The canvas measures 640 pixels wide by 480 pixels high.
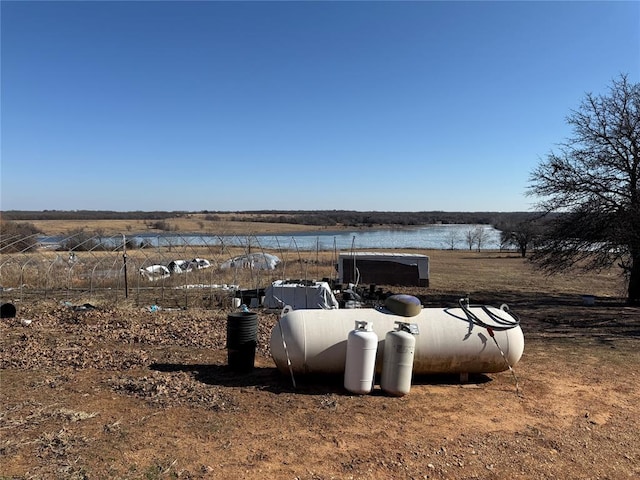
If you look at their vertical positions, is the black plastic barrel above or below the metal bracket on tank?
below

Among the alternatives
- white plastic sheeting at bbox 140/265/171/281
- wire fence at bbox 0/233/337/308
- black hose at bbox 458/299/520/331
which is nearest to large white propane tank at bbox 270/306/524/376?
black hose at bbox 458/299/520/331

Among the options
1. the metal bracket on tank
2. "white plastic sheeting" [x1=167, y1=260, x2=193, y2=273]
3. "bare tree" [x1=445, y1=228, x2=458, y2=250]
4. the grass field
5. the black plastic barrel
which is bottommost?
"bare tree" [x1=445, y1=228, x2=458, y2=250]

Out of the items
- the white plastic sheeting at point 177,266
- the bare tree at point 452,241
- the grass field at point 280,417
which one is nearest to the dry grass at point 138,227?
the white plastic sheeting at point 177,266

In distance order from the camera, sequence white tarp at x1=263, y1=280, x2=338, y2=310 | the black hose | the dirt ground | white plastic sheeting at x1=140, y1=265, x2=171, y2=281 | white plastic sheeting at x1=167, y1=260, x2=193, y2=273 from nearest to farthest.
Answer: the dirt ground, the black hose, white tarp at x1=263, y1=280, x2=338, y2=310, white plastic sheeting at x1=140, y1=265, x2=171, y2=281, white plastic sheeting at x1=167, y1=260, x2=193, y2=273

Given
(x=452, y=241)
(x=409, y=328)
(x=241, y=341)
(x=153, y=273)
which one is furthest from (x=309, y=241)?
(x=409, y=328)

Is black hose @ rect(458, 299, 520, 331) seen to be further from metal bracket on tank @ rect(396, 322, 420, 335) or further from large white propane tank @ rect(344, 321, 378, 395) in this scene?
large white propane tank @ rect(344, 321, 378, 395)

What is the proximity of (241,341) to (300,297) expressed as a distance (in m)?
7.66

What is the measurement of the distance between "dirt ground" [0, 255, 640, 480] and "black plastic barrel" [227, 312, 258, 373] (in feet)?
0.69

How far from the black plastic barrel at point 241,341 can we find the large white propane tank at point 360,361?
69.2 inches

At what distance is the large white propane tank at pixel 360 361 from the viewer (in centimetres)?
646

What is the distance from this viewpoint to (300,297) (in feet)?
49.3

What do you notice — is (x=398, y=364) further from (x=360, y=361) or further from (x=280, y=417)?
(x=280, y=417)

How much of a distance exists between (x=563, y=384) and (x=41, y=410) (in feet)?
24.4

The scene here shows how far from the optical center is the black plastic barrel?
739cm
